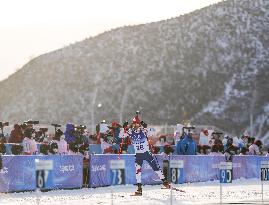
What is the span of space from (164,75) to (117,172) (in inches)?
5496

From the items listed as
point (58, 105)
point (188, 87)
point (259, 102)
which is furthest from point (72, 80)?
point (259, 102)

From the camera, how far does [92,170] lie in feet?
97.9

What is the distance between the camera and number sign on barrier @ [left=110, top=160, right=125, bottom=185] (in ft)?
62.1

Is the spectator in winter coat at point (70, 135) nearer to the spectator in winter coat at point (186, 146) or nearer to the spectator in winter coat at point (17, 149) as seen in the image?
the spectator in winter coat at point (17, 149)

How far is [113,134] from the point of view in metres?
32.2

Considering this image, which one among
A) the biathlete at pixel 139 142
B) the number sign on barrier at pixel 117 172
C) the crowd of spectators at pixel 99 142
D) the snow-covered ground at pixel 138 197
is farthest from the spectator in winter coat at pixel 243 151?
the number sign on barrier at pixel 117 172

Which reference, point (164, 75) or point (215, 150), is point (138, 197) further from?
point (164, 75)

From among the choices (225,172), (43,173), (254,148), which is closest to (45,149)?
(225,172)

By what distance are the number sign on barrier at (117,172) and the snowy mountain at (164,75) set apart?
112894 mm

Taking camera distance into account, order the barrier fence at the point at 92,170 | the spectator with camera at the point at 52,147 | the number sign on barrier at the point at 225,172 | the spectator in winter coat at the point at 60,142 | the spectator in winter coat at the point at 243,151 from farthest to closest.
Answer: the spectator in winter coat at the point at 243,151
the spectator in winter coat at the point at 60,142
the spectator with camera at the point at 52,147
the barrier fence at the point at 92,170
the number sign on barrier at the point at 225,172

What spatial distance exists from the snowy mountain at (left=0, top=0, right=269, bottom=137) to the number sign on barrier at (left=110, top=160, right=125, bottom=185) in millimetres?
112894

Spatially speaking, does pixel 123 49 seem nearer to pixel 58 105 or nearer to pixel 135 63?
pixel 135 63

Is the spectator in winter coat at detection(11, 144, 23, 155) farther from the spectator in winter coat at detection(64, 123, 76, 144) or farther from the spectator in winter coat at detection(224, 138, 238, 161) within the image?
the spectator in winter coat at detection(224, 138, 238, 161)

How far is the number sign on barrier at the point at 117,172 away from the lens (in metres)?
18.9
